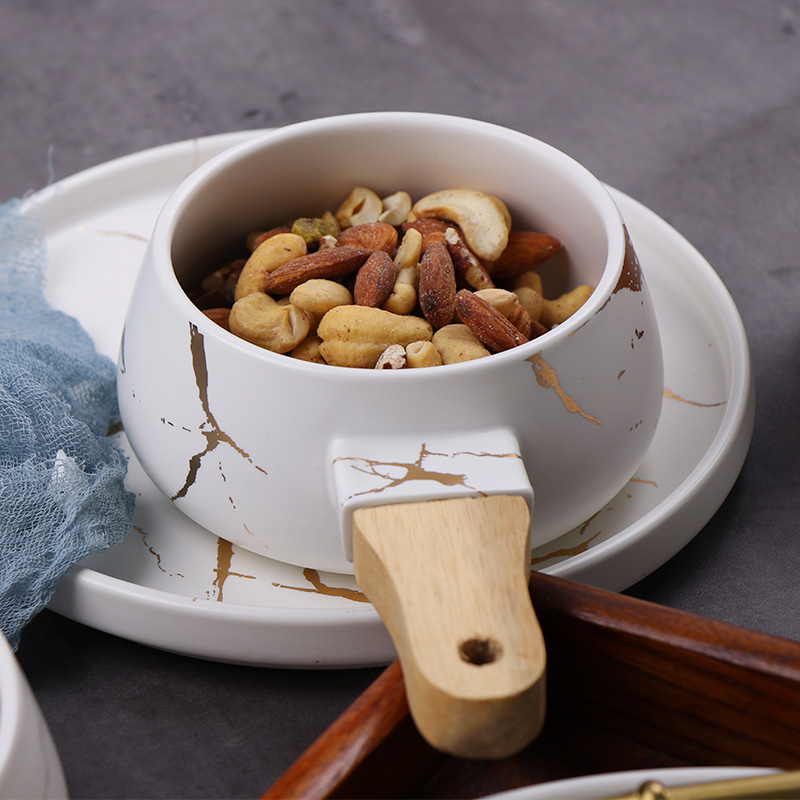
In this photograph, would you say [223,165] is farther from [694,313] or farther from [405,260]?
[694,313]

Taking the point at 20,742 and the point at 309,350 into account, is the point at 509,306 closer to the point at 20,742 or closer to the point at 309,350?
the point at 309,350

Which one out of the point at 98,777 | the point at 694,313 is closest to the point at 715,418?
the point at 694,313

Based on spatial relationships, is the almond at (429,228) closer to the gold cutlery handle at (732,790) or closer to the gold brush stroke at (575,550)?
the gold brush stroke at (575,550)

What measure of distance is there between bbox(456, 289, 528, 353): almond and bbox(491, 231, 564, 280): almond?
0.22ft

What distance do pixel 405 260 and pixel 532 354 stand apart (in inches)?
4.0

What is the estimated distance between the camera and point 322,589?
397mm

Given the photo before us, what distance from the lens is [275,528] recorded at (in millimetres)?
376

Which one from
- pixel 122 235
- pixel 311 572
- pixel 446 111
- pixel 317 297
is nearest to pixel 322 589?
pixel 311 572

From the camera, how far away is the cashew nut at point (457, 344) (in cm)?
39

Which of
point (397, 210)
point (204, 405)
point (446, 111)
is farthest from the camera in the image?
point (446, 111)

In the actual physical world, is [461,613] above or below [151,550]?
above

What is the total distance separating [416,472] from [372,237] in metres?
0.15

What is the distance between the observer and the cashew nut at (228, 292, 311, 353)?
401mm

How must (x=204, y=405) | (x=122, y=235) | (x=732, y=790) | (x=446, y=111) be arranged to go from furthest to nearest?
(x=446, y=111) < (x=122, y=235) < (x=204, y=405) < (x=732, y=790)
